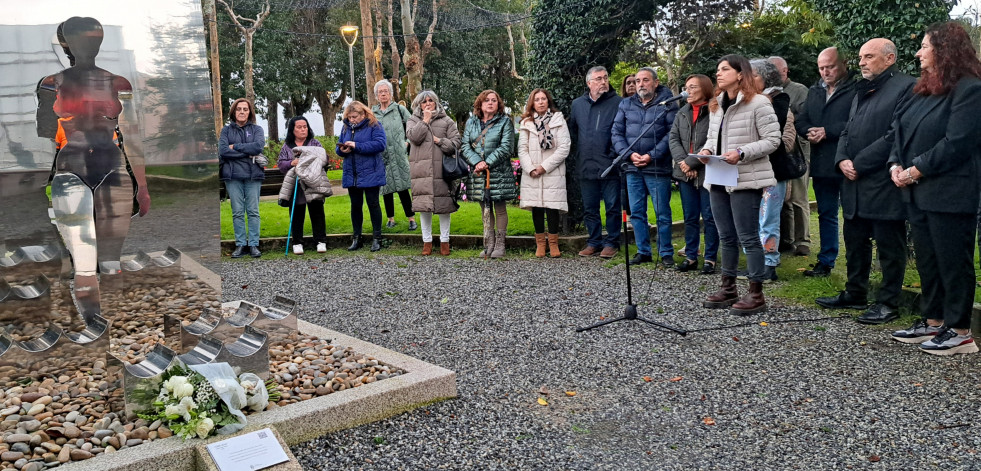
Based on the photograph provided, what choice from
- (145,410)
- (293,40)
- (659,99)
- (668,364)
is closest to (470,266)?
(659,99)

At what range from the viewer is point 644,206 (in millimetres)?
8125

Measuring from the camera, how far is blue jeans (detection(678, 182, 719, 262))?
7.57 meters

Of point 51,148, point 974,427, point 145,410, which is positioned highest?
point 51,148

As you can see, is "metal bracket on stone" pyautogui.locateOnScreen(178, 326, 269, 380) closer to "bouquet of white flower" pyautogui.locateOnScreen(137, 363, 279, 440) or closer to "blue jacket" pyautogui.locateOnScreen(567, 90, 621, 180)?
"bouquet of white flower" pyautogui.locateOnScreen(137, 363, 279, 440)

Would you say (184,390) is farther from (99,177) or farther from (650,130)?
(650,130)

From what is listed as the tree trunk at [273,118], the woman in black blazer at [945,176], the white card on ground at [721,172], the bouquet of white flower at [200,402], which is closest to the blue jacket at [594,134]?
the white card on ground at [721,172]

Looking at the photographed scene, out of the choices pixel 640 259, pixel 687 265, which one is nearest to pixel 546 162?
pixel 640 259

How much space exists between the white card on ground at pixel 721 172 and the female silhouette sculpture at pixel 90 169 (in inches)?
147

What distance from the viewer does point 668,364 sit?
15.8 ft

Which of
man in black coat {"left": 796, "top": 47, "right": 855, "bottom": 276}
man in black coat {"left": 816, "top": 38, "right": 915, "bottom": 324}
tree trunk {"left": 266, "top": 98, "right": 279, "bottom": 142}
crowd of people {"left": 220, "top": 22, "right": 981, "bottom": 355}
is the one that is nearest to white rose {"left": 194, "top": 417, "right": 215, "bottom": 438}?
crowd of people {"left": 220, "top": 22, "right": 981, "bottom": 355}

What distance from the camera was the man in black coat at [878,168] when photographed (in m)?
5.35

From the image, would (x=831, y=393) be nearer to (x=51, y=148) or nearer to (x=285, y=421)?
(x=285, y=421)

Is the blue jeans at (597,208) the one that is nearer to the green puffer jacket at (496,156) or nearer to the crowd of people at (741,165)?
the crowd of people at (741,165)

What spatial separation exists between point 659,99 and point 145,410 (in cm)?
567
